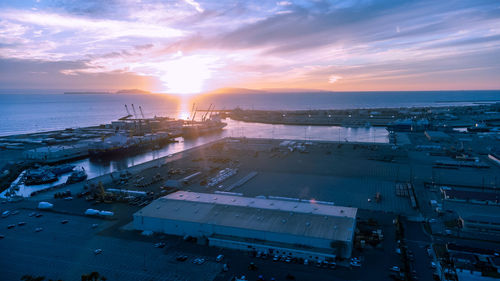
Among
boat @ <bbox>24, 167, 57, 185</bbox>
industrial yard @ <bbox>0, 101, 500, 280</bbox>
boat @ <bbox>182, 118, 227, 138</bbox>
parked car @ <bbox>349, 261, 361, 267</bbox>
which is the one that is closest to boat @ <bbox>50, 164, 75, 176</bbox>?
boat @ <bbox>24, 167, 57, 185</bbox>

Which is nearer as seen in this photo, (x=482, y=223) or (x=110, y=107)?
(x=482, y=223)

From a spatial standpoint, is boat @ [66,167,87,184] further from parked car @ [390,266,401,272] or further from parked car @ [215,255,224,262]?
parked car @ [390,266,401,272]

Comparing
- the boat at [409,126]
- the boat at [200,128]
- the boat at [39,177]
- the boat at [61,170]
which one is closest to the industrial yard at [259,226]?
the boat at [39,177]

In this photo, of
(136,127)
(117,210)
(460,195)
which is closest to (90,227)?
(117,210)

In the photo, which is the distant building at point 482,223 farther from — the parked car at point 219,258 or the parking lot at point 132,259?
the parked car at point 219,258

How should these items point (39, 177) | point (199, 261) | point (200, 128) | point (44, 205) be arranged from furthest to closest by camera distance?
point (200, 128), point (39, 177), point (44, 205), point (199, 261)

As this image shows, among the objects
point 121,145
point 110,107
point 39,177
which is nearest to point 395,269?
point 39,177

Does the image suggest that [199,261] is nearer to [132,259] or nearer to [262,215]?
[132,259]

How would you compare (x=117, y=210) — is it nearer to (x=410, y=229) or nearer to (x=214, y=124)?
(x=410, y=229)
